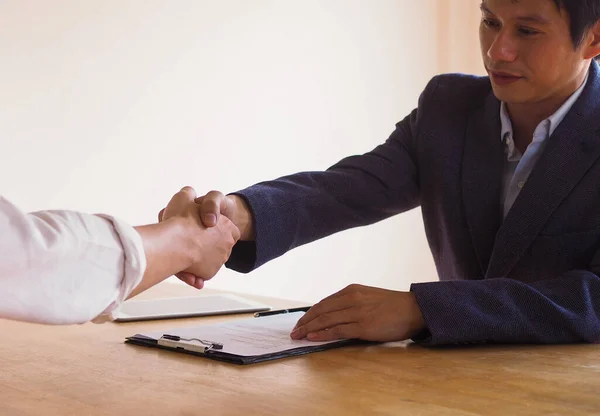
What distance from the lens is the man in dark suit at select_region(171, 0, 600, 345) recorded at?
133 centimetres

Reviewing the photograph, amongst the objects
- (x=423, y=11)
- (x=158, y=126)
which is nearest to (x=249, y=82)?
(x=158, y=126)

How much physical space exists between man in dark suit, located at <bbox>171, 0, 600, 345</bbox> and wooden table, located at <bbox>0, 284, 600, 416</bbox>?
51 mm

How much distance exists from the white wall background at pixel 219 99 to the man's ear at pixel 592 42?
1807 mm

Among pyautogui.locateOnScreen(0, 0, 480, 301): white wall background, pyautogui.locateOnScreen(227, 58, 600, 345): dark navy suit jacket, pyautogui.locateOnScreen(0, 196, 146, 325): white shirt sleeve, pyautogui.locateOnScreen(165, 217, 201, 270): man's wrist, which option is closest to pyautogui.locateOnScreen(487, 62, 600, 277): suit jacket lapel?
pyautogui.locateOnScreen(227, 58, 600, 345): dark navy suit jacket

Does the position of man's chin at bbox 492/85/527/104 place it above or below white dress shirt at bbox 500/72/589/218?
above

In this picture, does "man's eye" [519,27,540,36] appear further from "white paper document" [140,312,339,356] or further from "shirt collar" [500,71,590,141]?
"white paper document" [140,312,339,356]

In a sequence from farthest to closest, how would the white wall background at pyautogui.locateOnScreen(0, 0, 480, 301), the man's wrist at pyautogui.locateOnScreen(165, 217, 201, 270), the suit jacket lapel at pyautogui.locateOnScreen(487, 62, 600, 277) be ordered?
the white wall background at pyautogui.locateOnScreen(0, 0, 480, 301) → the suit jacket lapel at pyautogui.locateOnScreen(487, 62, 600, 277) → the man's wrist at pyautogui.locateOnScreen(165, 217, 201, 270)

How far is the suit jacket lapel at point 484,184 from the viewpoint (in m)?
1.67

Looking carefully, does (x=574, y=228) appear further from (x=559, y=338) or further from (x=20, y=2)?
(x=20, y=2)

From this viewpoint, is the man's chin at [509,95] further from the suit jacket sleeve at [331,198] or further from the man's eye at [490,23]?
the suit jacket sleeve at [331,198]

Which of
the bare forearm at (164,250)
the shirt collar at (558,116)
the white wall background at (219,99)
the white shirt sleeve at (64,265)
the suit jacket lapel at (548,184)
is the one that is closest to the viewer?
the white shirt sleeve at (64,265)

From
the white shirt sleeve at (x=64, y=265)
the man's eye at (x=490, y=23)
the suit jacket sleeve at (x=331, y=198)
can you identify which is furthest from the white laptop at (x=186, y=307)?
the man's eye at (x=490, y=23)

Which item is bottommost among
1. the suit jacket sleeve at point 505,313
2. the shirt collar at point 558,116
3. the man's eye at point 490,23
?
the suit jacket sleeve at point 505,313

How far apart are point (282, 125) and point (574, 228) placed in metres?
2.15
